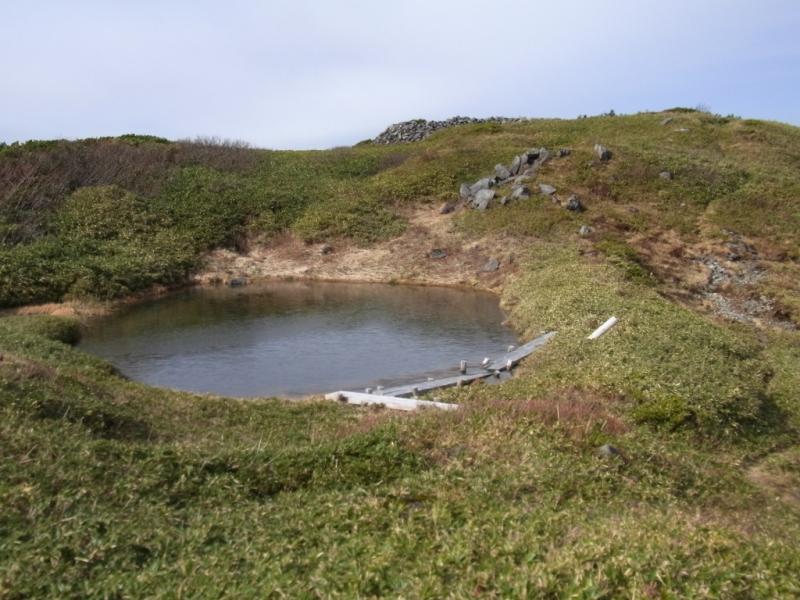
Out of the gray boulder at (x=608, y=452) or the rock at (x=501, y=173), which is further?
the rock at (x=501, y=173)

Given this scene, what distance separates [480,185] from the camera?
4225 centimetres

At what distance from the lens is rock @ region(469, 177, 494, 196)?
41.9 m

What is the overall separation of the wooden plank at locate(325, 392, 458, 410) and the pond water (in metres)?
1.62

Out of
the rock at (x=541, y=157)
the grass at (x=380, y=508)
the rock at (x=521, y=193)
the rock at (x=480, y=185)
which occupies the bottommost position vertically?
the grass at (x=380, y=508)

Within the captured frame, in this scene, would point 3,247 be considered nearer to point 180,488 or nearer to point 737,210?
point 180,488

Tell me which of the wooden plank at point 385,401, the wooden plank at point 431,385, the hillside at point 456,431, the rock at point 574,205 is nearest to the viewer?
the hillside at point 456,431

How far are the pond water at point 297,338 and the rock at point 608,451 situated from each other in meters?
8.51

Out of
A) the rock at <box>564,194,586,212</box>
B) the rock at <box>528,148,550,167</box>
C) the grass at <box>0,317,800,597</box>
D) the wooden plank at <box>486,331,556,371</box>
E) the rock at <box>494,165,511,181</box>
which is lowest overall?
the wooden plank at <box>486,331,556,371</box>

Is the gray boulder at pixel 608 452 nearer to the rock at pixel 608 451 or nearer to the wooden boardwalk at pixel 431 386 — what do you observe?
the rock at pixel 608 451

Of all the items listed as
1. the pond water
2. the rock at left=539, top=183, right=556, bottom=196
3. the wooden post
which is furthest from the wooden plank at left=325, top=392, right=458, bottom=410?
the rock at left=539, top=183, right=556, bottom=196

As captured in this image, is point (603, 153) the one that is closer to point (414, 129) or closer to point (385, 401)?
point (414, 129)

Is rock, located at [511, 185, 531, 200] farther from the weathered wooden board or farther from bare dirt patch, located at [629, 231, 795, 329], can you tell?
the weathered wooden board

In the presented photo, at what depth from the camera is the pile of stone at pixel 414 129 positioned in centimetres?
6612

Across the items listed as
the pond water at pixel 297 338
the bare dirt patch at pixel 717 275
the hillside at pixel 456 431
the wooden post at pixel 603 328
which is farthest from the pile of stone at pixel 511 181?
the wooden post at pixel 603 328
